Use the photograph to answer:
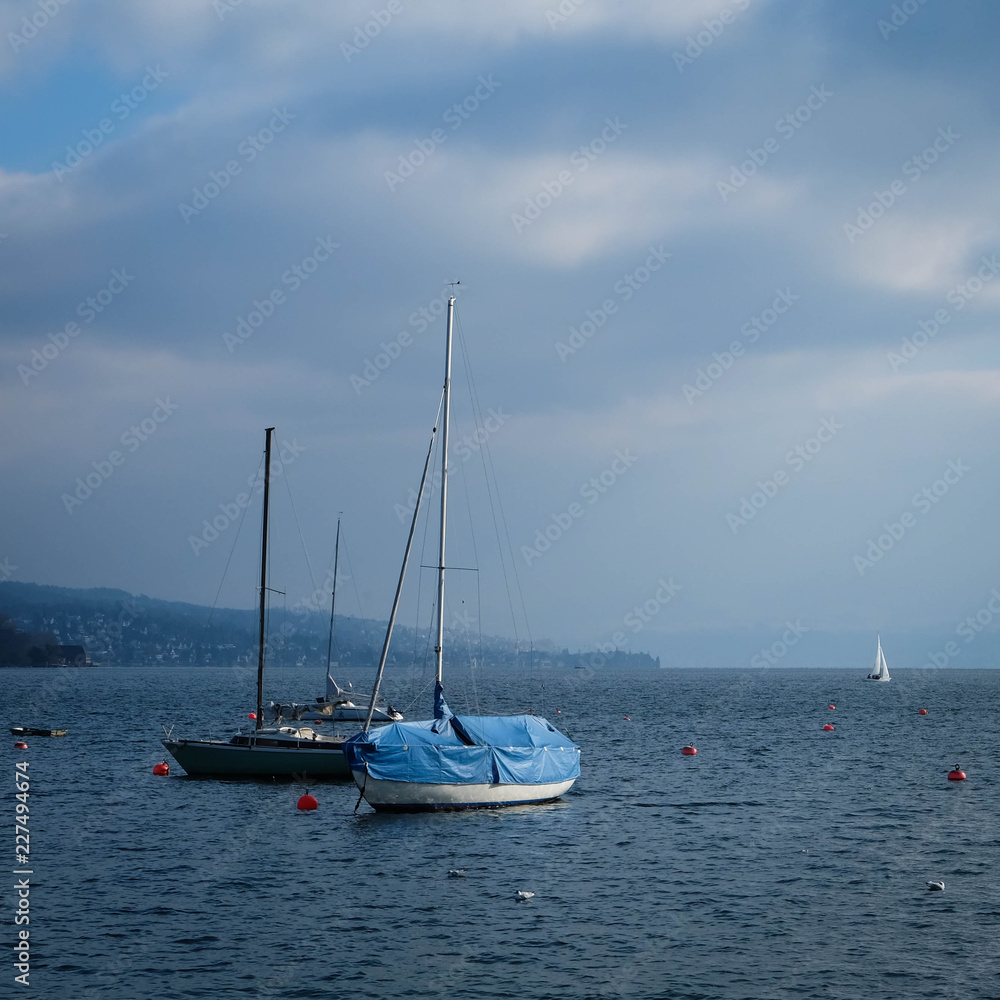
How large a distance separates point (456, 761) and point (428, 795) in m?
1.68

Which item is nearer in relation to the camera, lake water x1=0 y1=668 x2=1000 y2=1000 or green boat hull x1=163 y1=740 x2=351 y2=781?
lake water x1=0 y1=668 x2=1000 y2=1000

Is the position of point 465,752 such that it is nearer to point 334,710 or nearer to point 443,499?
point 443,499

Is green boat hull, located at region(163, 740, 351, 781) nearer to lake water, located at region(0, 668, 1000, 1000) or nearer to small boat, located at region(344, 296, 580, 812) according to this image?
lake water, located at region(0, 668, 1000, 1000)

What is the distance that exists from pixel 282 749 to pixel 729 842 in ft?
73.7

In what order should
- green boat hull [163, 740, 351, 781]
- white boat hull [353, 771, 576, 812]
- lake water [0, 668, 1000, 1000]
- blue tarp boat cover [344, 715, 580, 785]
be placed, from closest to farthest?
lake water [0, 668, 1000, 1000] < blue tarp boat cover [344, 715, 580, 785] < white boat hull [353, 771, 576, 812] < green boat hull [163, 740, 351, 781]

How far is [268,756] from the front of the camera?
169 feet

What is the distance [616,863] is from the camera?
3525cm

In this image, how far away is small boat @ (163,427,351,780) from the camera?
2010 inches

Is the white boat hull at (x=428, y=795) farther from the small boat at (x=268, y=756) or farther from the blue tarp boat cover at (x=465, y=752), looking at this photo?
the small boat at (x=268, y=756)

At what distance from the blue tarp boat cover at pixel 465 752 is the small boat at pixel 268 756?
8175 mm

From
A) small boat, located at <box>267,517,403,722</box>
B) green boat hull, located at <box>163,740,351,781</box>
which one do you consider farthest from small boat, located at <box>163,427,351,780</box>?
small boat, located at <box>267,517,403,722</box>

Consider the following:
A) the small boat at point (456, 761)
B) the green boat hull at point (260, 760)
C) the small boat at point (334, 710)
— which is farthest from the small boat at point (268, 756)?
the small boat at point (334, 710)

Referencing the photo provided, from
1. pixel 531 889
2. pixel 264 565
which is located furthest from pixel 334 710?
pixel 531 889

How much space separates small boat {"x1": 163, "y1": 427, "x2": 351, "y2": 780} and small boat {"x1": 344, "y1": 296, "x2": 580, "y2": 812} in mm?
7212
